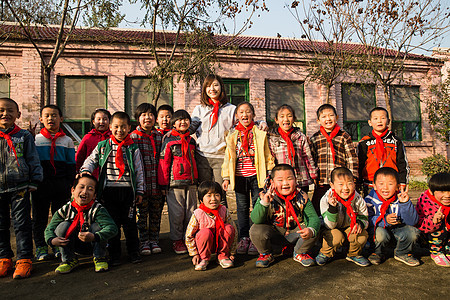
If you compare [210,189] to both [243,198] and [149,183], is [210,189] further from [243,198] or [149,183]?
[149,183]

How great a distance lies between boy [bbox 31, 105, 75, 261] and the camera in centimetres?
344

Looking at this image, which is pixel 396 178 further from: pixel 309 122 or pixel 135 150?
pixel 309 122

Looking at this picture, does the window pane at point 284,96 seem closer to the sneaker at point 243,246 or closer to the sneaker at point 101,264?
the sneaker at point 243,246

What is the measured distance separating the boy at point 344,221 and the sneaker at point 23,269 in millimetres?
2777

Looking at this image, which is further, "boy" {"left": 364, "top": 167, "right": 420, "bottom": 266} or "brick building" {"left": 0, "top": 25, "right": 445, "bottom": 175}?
"brick building" {"left": 0, "top": 25, "right": 445, "bottom": 175}

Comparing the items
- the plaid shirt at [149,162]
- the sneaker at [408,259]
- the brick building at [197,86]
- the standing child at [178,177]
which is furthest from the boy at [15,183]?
the brick building at [197,86]

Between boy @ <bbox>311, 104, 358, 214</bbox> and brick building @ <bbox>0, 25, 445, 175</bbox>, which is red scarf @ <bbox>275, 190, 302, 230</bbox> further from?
brick building @ <bbox>0, 25, 445, 175</bbox>

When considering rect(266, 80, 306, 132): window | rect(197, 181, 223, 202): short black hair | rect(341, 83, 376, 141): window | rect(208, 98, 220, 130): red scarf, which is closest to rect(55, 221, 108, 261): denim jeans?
rect(197, 181, 223, 202): short black hair

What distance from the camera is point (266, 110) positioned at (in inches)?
396

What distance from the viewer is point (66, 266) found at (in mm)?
2963

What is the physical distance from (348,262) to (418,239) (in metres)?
0.72

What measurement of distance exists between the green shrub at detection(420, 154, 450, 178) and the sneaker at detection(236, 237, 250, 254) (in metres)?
8.39

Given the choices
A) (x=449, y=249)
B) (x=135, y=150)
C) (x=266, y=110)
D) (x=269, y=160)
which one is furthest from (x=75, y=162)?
(x=266, y=110)

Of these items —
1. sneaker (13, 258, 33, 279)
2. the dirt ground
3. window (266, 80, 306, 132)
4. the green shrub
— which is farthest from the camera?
window (266, 80, 306, 132)
